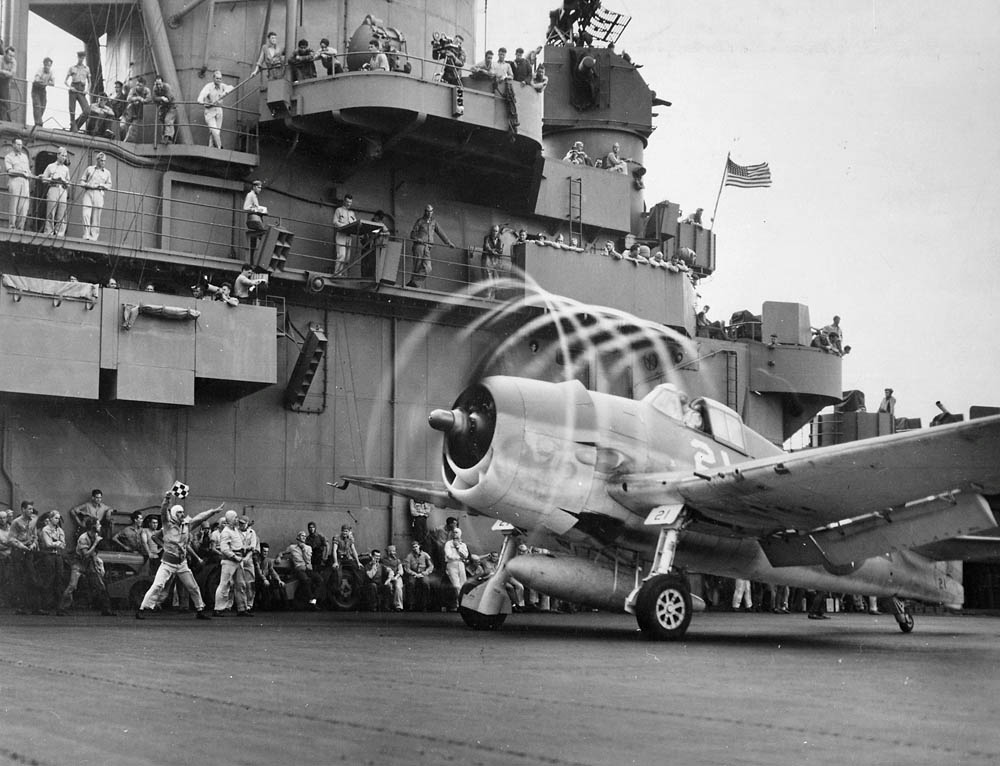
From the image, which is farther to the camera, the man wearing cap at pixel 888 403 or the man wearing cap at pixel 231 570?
the man wearing cap at pixel 888 403

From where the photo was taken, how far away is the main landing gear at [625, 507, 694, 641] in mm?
15188

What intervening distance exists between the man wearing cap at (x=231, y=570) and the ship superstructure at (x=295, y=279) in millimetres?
2705

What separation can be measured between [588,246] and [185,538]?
1237 cm

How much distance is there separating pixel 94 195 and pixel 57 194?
2.26ft

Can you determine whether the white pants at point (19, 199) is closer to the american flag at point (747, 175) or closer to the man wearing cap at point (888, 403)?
the american flag at point (747, 175)

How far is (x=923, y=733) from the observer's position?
686 cm

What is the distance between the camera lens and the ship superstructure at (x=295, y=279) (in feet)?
68.0

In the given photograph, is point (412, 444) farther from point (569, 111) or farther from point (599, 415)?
point (569, 111)

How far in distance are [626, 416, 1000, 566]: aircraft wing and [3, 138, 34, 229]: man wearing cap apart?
36.9ft

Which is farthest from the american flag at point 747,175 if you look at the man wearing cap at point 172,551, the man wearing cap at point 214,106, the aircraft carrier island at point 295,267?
the man wearing cap at point 172,551

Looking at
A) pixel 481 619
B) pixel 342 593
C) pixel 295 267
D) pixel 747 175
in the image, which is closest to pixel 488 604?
pixel 481 619

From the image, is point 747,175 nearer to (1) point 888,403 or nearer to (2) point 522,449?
(1) point 888,403

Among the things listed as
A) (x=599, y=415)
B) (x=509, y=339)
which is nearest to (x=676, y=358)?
(x=509, y=339)

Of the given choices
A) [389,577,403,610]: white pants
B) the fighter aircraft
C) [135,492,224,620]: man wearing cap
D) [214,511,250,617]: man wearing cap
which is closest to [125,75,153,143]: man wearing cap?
[214,511,250,617]: man wearing cap
